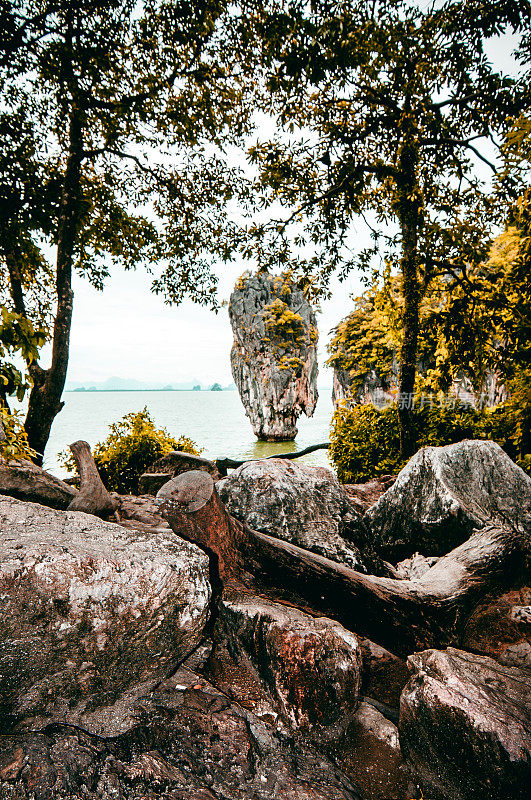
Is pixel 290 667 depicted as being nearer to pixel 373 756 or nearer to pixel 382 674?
pixel 373 756

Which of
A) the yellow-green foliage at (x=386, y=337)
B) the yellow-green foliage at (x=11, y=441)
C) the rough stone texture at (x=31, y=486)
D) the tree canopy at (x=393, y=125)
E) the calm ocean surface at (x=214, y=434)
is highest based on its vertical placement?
the tree canopy at (x=393, y=125)

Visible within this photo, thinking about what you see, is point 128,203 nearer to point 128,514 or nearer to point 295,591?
point 128,514

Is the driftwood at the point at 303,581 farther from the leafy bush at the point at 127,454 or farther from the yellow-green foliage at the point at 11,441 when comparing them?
the leafy bush at the point at 127,454

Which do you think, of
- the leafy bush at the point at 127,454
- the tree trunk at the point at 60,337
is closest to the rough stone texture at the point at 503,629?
the leafy bush at the point at 127,454

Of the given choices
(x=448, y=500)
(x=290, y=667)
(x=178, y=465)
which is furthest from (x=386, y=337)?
(x=290, y=667)

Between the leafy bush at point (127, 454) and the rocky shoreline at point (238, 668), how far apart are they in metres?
4.82

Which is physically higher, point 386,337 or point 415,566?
point 386,337

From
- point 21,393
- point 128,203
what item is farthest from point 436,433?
point 128,203

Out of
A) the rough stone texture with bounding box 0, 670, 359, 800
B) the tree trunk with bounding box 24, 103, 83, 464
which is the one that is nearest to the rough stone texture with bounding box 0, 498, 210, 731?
the rough stone texture with bounding box 0, 670, 359, 800

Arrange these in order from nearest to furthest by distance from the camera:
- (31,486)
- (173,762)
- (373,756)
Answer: (173,762)
(373,756)
(31,486)

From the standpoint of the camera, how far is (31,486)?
483 centimetres

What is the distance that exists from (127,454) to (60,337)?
117 inches

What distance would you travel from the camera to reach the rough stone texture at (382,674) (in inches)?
120

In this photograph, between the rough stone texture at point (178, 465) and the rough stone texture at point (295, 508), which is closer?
the rough stone texture at point (295, 508)
